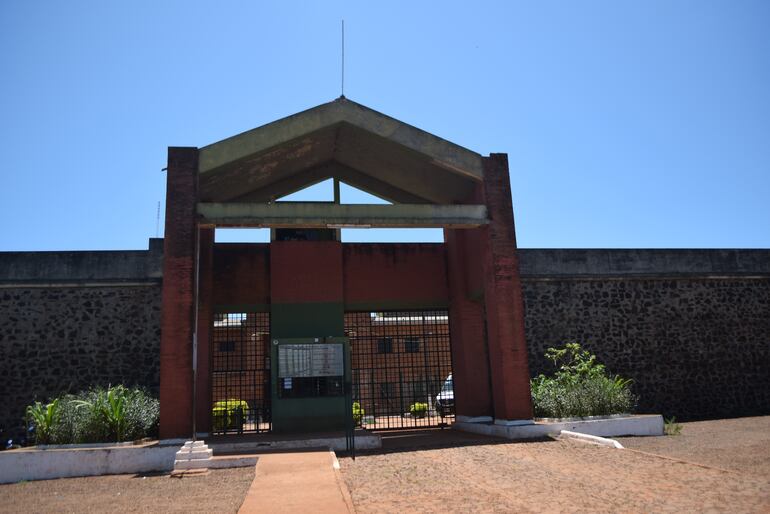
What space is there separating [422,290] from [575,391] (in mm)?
4738

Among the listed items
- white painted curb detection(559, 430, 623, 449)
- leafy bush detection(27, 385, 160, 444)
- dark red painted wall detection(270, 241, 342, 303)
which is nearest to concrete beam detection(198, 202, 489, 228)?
dark red painted wall detection(270, 241, 342, 303)

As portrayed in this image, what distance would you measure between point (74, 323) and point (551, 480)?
13.8 meters

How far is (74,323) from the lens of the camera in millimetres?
16484

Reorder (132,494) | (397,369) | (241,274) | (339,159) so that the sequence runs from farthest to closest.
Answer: (397,369) → (339,159) → (241,274) → (132,494)

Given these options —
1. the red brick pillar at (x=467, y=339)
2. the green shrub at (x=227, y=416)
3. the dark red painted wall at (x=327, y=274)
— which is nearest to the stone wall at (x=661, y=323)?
the red brick pillar at (x=467, y=339)

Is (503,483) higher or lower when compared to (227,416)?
lower

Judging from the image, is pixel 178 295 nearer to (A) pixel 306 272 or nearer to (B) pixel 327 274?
(A) pixel 306 272

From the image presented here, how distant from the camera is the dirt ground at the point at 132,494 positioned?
24.9 feet

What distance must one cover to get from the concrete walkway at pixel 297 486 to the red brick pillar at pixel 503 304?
434 cm

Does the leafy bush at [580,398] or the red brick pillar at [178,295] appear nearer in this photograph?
the red brick pillar at [178,295]

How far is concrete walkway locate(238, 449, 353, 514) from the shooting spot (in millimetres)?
6656

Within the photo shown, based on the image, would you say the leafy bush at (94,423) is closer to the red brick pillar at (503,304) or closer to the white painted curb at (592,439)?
the red brick pillar at (503,304)

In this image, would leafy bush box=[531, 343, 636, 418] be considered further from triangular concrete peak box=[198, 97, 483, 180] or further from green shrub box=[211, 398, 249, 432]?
green shrub box=[211, 398, 249, 432]

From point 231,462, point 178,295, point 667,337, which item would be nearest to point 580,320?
point 667,337
